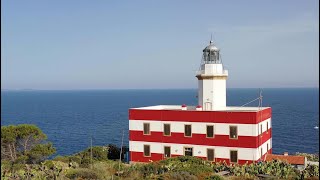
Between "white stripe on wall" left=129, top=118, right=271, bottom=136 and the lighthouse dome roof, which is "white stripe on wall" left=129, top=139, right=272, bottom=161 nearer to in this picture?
"white stripe on wall" left=129, top=118, right=271, bottom=136

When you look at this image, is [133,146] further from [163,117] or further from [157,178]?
[157,178]

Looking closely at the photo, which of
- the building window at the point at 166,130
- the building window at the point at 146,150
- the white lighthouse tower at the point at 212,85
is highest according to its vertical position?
the white lighthouse tower at the point at 212,85

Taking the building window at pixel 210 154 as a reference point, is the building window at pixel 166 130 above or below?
above

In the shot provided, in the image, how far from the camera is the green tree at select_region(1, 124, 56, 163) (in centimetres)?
2772

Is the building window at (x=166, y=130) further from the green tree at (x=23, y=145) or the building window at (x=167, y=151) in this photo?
the green tree at (x=23, y=145)

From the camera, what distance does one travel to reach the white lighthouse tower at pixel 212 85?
29469mm

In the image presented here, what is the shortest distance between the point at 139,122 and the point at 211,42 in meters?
8.90

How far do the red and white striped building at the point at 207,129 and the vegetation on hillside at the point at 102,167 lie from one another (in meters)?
1.82

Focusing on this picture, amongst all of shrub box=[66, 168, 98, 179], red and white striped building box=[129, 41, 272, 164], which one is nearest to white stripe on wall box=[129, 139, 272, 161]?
red and white striped building box=[129, 41, 272, 164]

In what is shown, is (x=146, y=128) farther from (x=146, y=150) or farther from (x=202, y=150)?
(x=202, y=150)

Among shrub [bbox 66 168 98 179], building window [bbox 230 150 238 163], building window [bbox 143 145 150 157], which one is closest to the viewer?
shrub [bbox 66 168 98 179]

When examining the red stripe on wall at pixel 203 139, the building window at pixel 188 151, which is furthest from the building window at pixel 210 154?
the building window at pixel 188 151

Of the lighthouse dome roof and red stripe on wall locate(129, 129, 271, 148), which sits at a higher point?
the lighthouse dome roof

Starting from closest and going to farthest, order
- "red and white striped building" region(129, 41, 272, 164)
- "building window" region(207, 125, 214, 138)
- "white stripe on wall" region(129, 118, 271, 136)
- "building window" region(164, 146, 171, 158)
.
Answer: "white stripe on wall" region(129, 118, 271, 136)
"red and white striped building" region(129, 41, 272, 164)
"building window" region(207, 125, 214, 138)
"building window" region(164, 146, 171, 158)
